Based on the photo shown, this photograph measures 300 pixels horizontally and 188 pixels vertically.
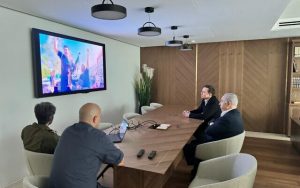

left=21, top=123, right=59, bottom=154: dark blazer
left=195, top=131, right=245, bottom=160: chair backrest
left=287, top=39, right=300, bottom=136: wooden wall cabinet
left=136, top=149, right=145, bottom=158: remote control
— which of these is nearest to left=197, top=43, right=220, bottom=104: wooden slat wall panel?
left=287, top=39, right=300, bottom=136: wooden wall cabinet

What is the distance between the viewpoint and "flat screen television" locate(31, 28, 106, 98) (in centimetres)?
331

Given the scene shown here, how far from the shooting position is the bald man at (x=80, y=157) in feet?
4.88

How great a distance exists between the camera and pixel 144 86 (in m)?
6.45

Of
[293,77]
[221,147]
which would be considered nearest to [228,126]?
[221,147]

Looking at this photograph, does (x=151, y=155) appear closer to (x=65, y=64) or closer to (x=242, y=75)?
(x=65, y=64)

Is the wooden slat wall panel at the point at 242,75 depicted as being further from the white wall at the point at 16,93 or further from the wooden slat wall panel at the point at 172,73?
the white wall at the point at 16,93

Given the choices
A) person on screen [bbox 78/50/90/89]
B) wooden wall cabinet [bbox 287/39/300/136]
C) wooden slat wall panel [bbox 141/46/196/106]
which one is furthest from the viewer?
wooden slat wall panel [bbox 141/46/196/106]

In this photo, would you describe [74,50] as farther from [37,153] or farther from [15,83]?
[37,153]

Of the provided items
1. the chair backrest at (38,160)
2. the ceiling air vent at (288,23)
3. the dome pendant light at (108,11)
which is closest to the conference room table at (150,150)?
the chair backrest at (38,160)

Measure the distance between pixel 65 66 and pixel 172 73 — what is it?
349 centimetres

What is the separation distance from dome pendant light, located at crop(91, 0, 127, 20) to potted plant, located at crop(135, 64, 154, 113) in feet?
14.1

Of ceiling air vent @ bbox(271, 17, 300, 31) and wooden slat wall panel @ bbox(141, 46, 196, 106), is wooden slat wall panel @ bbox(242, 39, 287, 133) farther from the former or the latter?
wooden slat wall panel @ bbox(141, 46, 196, 106)

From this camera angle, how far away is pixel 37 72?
10.8ft

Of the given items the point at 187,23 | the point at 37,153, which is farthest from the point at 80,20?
the point at 37,153
